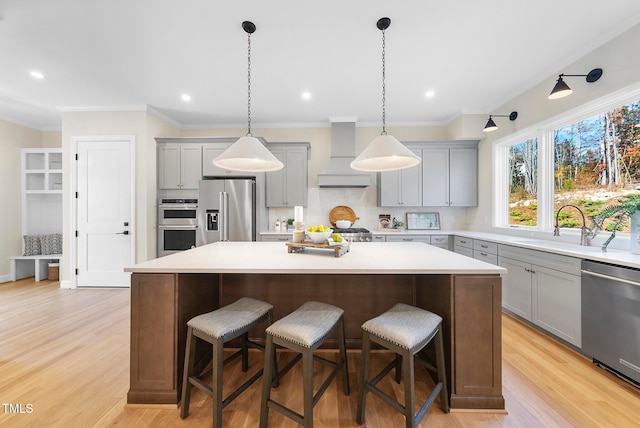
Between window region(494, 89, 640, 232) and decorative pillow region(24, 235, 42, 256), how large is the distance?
7.96 meters

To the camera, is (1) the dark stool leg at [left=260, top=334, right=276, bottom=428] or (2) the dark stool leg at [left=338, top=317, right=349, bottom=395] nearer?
(1) the dark stool leg at [left=260, top=334, right=276, bottom=428]

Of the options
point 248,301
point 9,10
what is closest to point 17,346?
point 248,301

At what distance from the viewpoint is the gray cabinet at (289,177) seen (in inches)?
173

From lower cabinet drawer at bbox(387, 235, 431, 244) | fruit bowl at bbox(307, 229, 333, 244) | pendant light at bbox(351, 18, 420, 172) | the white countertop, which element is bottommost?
lower cabinet drawer at bbox(387, 235, 431, 244)

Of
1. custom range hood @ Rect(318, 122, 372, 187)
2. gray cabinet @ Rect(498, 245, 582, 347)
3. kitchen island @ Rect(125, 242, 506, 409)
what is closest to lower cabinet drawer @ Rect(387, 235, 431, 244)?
custom range hood @ Rect(318, 122, 372, 187)

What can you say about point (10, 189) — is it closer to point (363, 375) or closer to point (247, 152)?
point (247, 152)

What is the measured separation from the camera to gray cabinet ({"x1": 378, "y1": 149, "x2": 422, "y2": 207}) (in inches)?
174

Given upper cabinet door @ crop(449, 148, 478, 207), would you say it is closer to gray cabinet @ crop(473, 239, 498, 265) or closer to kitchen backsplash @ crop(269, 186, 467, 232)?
kitchen backsplash @ crop(269, 186, 467, 232)

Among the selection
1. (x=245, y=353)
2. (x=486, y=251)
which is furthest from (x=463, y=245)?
(x=245, y=353)

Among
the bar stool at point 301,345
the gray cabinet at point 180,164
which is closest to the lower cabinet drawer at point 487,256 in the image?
the bar stool at point 301,345

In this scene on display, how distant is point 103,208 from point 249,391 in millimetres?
3874

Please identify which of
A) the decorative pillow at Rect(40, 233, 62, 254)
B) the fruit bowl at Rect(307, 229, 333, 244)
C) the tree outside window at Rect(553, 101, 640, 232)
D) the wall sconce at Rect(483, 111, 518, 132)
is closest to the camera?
the fruit bowl at Rect(307, 229, 333, 244)

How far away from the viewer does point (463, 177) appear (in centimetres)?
439

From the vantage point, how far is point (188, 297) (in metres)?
1.71
